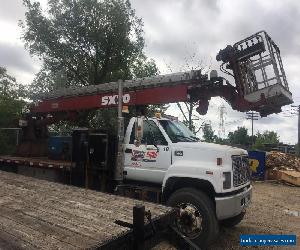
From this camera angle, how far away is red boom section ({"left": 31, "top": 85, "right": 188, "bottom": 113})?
838 centimetres

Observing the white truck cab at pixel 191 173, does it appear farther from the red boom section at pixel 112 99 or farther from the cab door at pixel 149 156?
the red boom section at pixel 112 99

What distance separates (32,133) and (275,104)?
27.0 ft

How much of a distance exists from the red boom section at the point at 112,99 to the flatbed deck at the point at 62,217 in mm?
3889

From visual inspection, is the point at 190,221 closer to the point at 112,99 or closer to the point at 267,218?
the point at 112,99

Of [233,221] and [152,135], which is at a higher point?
[152,135]

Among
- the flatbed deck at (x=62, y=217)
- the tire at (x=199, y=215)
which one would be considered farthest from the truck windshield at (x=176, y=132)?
the flatbed deck at (x=62, y=217)

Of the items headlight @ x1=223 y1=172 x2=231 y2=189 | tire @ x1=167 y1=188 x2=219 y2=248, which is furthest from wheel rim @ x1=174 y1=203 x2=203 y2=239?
headlight @ x1=223 y1=172 x2=231 y2=189

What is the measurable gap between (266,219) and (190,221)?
13.5ft

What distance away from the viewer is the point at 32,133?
12109 mm

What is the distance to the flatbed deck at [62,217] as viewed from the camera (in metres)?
2.93

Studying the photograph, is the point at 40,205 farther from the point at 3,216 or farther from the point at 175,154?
the point at 175,154

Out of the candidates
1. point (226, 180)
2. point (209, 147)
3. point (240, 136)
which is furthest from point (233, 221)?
point (240, 136)

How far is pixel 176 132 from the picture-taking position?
798 cm

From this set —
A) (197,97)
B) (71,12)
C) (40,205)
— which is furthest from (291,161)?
(40,205)
